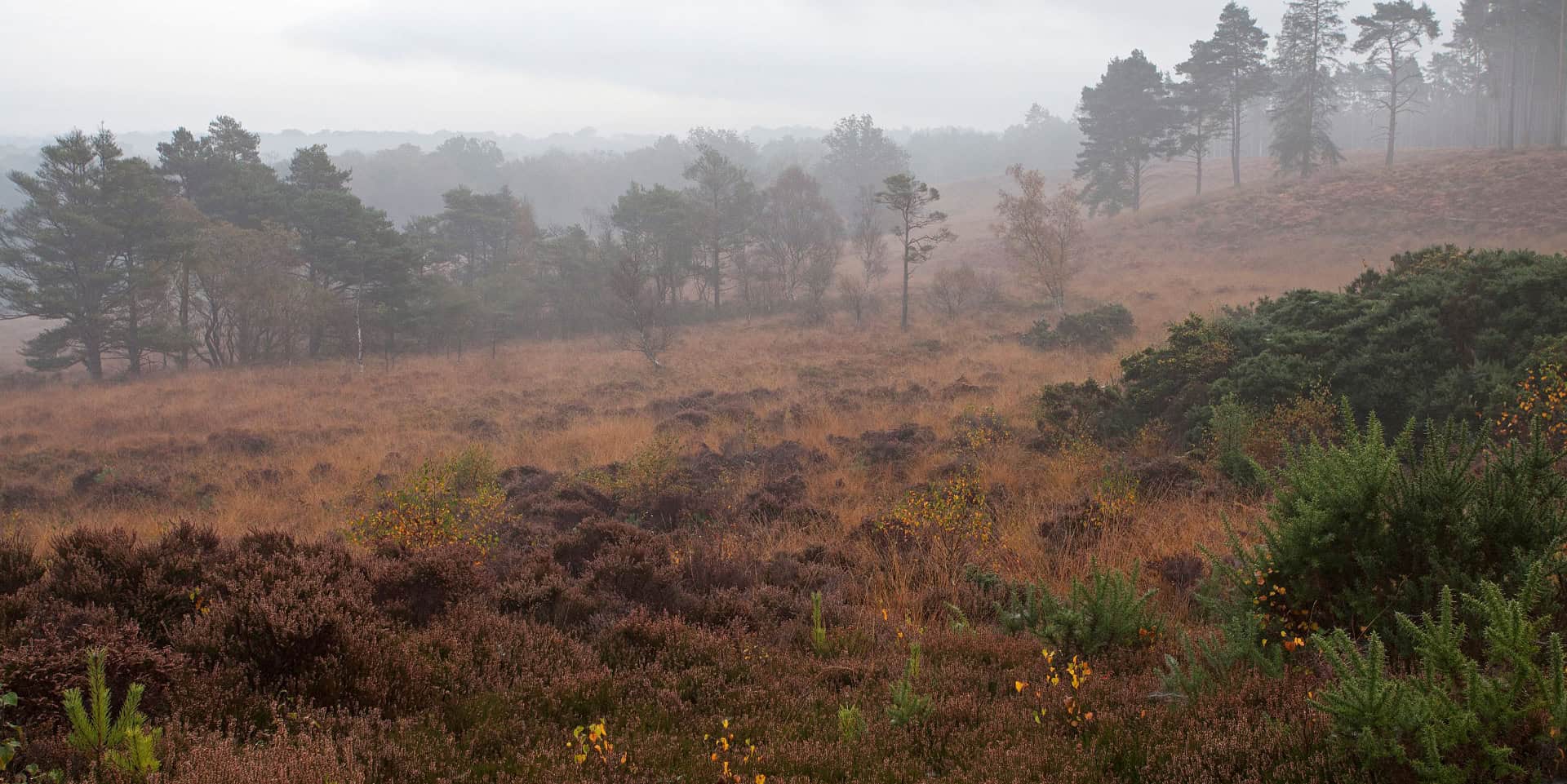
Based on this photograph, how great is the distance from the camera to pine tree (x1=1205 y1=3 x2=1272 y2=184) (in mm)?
47334

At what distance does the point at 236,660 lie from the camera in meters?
3.57

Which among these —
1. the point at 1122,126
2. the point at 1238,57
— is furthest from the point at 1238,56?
the point at 1122,126

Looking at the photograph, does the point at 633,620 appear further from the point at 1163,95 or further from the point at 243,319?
the point at 1163,95

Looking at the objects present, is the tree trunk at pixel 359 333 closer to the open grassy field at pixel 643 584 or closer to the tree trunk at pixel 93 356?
the open grassy field at pixel 643 584

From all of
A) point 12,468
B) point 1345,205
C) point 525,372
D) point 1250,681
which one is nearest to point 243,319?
point 525,372

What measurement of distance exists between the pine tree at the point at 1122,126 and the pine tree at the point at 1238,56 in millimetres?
3294

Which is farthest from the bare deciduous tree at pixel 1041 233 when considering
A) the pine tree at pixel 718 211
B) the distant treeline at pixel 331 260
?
the pine tree at pixel 718 211

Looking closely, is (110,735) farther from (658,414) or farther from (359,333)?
(359,333)

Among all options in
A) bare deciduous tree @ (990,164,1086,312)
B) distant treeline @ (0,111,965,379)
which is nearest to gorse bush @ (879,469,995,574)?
distant treeline @ (0,111,965,379)

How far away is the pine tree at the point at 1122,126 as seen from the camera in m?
49.1

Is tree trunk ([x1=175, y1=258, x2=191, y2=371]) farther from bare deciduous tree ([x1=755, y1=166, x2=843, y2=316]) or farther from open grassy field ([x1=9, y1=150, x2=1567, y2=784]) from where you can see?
bare deciduous tree ([x1=755, y1=166, x2=843, y2=316])

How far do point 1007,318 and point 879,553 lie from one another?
2660 cm

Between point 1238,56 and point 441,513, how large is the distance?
5597cm

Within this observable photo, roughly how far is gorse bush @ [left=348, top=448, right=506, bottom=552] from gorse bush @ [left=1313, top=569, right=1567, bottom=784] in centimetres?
532
